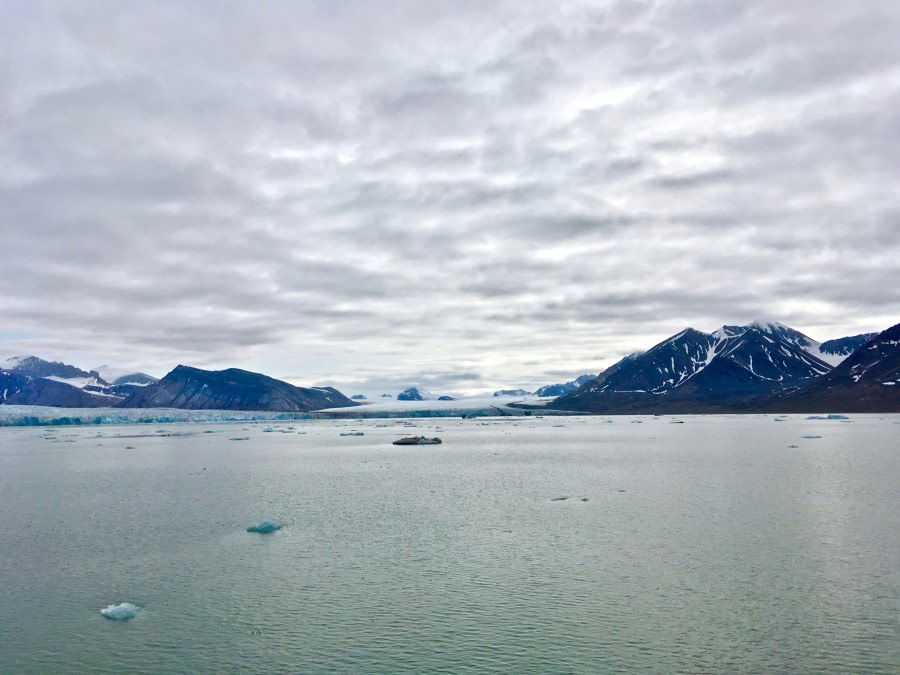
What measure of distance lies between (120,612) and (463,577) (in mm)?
10185

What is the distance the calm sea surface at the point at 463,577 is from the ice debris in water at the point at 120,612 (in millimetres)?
324

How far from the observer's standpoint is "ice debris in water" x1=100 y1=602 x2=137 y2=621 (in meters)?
18.8

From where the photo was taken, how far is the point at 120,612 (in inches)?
A: 745

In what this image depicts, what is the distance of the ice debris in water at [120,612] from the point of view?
18781 millimetres

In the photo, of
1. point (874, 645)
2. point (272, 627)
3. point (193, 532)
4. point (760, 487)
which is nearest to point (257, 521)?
point (193, 532)

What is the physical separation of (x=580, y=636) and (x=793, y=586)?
316 inches

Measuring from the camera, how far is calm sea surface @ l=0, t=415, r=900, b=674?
15969 millimetres

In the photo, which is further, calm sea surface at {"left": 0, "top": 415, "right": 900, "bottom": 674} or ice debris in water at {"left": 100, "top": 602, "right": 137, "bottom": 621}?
ice debris in water at {"left": 100, "top": 602, "right": 137, "bottom": 621}

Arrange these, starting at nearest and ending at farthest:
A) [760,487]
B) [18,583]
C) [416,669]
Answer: [416,669] < [18,583] < [760,487]

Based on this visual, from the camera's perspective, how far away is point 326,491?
4575 centimetres

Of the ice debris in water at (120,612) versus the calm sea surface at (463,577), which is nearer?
the calm sea surface at (463,577)

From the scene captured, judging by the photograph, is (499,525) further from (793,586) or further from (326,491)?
(326,491)

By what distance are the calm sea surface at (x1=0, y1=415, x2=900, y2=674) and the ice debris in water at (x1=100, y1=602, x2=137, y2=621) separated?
1.06 feet

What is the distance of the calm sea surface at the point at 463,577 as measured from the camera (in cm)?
1597
